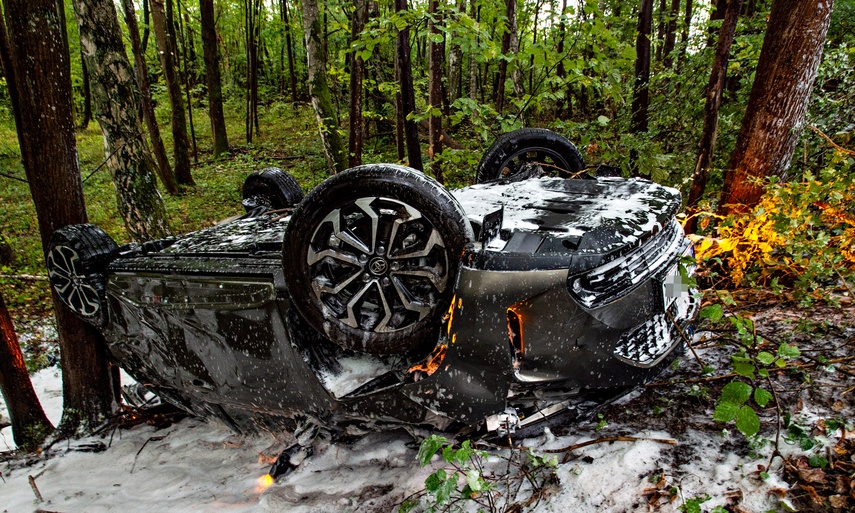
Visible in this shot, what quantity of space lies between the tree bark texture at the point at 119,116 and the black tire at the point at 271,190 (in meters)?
3.05

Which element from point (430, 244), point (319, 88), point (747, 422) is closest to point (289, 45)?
point (319, 88)

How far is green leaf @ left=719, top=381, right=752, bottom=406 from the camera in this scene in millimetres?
1952

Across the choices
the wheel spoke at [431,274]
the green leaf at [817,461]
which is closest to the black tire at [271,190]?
the wheel spoke at [431,274]

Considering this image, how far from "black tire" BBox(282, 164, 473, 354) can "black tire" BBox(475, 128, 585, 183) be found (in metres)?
2.08

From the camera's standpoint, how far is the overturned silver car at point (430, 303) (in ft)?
6.72

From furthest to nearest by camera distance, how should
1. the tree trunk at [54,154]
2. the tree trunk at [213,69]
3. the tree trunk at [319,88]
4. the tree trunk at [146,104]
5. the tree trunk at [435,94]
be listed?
the tree trunk at [213,69]
the tree trunk at [146,104]
the tree trunk at [319,88]
the tree trunk at [435,94]
the tree trunk at [54,154]

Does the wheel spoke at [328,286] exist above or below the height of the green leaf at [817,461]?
above

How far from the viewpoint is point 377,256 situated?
224cm

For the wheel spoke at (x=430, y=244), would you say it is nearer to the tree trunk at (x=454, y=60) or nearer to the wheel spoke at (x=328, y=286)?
the wheel spoke at (x=328, y=286)

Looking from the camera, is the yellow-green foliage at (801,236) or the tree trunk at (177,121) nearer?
the yellow-green foliage at (801,236)

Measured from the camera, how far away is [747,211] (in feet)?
13.0

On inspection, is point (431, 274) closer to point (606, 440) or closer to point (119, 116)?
point (606, 440)

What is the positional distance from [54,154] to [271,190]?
5.65 ft

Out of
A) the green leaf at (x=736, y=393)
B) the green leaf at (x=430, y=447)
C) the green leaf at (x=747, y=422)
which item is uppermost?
the green leaf at (x=736, y=393)
